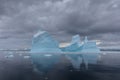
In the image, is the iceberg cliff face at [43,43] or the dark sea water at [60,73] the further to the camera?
the iceberg cliff face at [43,43]

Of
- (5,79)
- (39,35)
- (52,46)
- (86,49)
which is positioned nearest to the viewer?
(5,79)

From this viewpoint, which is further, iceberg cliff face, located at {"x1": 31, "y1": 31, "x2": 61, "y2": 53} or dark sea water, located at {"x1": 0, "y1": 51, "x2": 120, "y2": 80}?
iceberg cliff face, located at {"x1": 31, "y1": 31, "x2": 61, "y2": 53}

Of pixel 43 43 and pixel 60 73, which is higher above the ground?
pixel 43 43

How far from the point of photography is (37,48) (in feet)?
301

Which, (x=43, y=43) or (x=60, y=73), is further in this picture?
(x=43, y=43)

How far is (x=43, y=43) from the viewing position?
9100cm

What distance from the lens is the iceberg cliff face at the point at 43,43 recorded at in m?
88.9

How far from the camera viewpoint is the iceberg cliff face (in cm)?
8892

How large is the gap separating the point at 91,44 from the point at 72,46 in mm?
11374

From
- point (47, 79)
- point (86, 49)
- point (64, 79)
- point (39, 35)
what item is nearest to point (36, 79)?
point (47, 79)

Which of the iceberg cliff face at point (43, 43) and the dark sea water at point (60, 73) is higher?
the iceberg cliff face at point (43, 43)

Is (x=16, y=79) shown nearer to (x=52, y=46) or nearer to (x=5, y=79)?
(x=5, y=79)

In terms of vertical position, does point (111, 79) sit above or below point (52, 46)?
below

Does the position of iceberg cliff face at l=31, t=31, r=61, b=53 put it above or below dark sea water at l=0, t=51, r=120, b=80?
above
